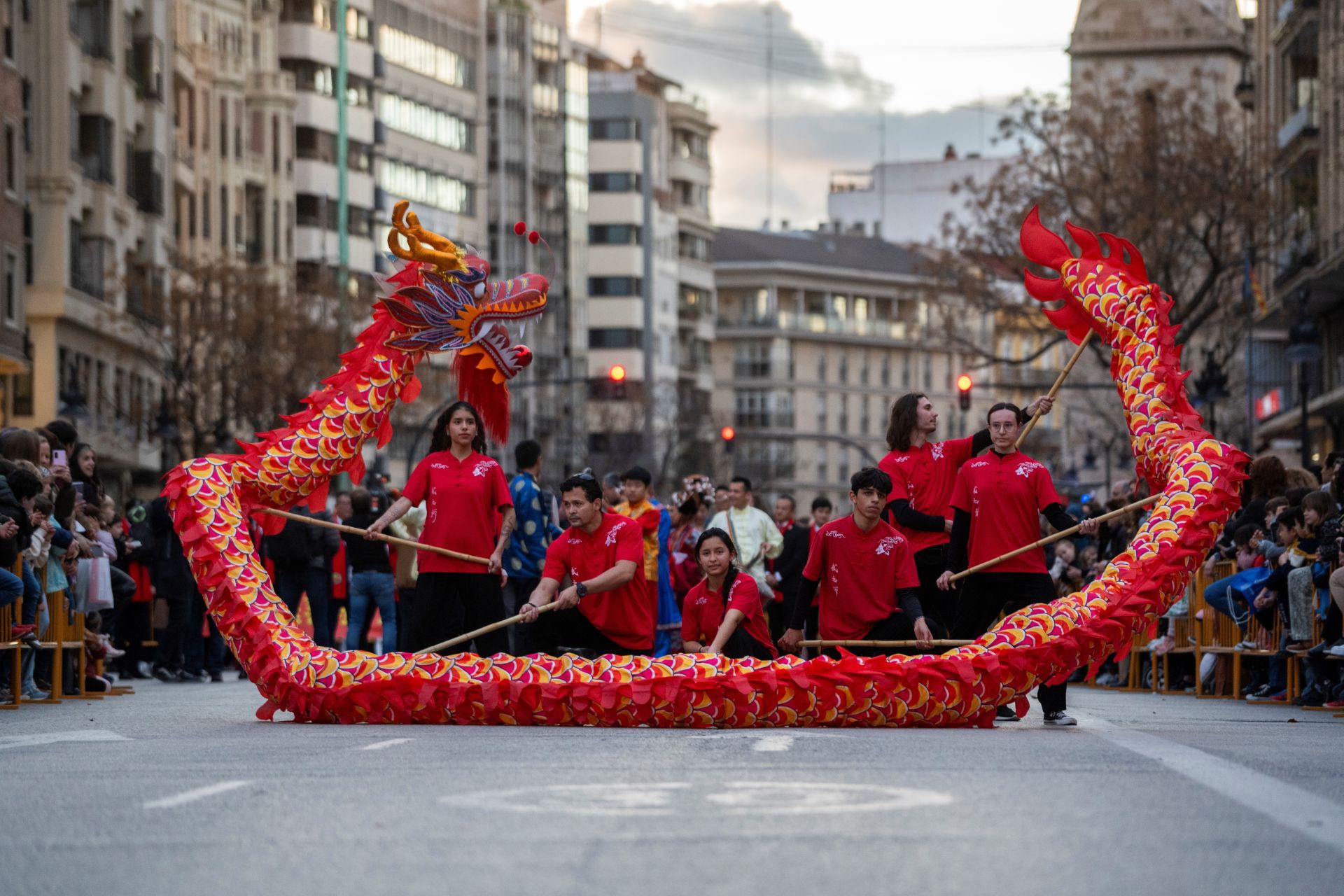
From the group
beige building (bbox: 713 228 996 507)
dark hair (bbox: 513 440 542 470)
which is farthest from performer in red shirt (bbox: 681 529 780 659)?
beige building (bbox: 713 228 996 507)

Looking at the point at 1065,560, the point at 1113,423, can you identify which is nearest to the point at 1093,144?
the point at 1113,423

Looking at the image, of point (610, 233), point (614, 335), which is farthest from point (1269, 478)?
point (614, 335)

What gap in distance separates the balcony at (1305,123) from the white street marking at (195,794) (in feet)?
174

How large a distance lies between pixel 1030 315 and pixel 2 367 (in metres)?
19.8

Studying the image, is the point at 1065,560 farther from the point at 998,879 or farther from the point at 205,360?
the point at 205,360

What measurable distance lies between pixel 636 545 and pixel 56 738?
3.74m

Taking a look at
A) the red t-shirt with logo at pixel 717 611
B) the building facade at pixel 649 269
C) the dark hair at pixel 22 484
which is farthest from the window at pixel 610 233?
the red t-shirt with logo at pixel 717 611

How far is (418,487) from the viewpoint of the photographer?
54.3ft

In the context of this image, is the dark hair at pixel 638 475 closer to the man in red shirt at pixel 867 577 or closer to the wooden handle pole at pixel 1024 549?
the man in red shirt at pixel 867 577

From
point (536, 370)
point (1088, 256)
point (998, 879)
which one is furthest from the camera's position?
point (536, 370)

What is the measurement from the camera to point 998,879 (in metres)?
7.55

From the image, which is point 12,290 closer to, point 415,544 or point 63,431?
point 63,431

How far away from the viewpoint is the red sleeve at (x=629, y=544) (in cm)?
1619

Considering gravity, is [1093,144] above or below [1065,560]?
above
